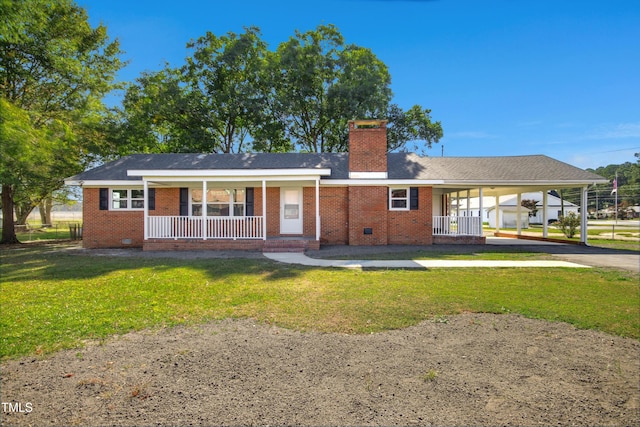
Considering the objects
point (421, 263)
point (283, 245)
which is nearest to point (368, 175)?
point (283, 245)

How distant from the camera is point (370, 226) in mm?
14914

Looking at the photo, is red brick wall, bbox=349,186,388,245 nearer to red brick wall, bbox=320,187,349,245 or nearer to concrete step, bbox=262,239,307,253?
red brick wall, bbox=320,187,349,245

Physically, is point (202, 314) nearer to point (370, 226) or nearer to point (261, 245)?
point (261, 245)

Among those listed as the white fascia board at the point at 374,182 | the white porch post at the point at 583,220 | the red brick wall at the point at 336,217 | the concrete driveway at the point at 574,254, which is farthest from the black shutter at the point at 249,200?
the white porch post at the point at 583,220

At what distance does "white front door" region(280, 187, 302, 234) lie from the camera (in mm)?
15492

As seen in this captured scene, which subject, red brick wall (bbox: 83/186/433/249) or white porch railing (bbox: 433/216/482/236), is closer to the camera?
red brick wall (bbox: 83/186/433/249)

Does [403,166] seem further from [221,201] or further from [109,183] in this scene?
[109,183]

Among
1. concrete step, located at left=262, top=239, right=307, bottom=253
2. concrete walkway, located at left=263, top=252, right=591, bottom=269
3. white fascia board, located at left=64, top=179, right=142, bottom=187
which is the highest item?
white fascia board, located at left=64, top=179, right=142, bottom=187

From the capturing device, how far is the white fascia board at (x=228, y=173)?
44.7 feet

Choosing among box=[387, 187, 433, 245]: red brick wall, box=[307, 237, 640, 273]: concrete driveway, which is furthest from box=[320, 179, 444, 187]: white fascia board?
box=[307, 237, 640, 273]: concrete driveway

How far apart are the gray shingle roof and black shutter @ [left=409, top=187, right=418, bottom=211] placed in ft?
2.10

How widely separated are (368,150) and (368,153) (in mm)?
141

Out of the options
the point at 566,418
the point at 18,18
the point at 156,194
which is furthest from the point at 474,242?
the point at 18,18

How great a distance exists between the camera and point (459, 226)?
16.1 metres
